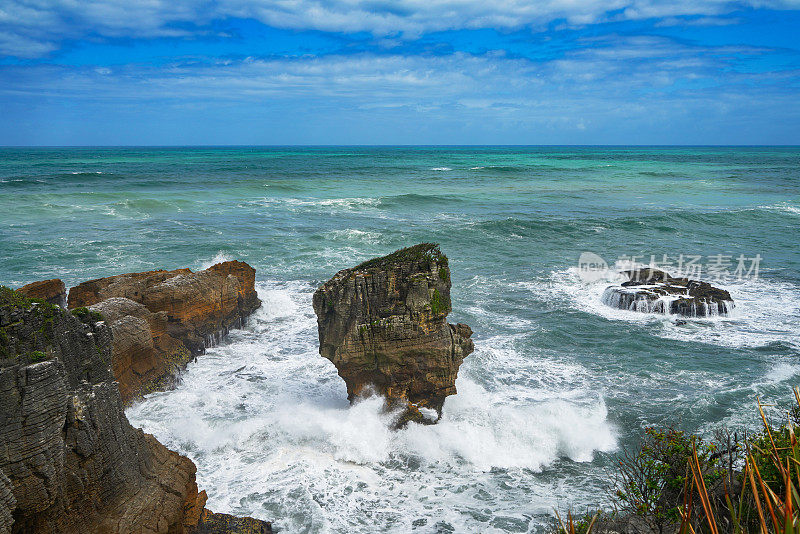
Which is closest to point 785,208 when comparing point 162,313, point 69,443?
point 162,313

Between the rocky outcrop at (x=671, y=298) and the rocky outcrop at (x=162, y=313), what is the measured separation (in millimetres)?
14074

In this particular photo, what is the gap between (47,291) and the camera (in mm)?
16562

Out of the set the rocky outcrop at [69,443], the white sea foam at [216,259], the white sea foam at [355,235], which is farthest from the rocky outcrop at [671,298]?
the rocky outcrop at [69,443]

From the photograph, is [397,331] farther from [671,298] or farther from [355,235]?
[355,235]

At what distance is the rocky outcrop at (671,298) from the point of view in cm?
2116

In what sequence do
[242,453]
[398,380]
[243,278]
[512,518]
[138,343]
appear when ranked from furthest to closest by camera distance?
[243,278], [138,343], [398,380], [242,453], [512,518]

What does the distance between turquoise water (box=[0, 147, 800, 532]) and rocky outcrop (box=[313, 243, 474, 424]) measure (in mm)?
717

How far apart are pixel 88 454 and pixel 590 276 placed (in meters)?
23.2

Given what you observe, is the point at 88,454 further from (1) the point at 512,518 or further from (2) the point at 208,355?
(2) the point at 208,355

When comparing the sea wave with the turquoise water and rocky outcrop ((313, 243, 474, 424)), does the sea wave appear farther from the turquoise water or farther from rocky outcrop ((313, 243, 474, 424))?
rocky outcrop ((313, 243, 474, 424))

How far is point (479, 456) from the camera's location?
477 inches

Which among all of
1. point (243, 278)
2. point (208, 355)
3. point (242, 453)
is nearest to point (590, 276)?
point (243, 278)

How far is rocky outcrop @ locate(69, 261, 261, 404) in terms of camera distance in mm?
14102

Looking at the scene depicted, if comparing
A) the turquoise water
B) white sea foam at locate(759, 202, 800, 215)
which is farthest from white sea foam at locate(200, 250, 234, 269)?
white sea foam at locate(759, 202, 800, 215)
